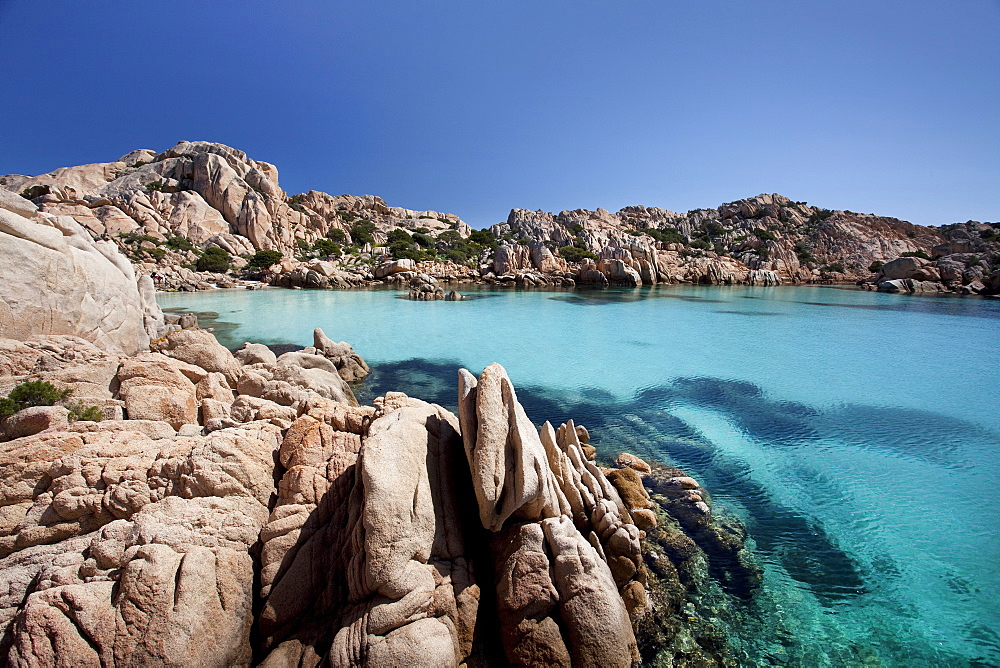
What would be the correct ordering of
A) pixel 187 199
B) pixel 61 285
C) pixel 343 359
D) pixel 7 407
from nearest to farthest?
pixel 7 407
pixel 61 285
pixel 343 359
pixel 187 199

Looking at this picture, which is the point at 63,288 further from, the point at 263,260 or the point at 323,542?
the point at 263,260

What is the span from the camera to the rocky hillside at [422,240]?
52.5 metres

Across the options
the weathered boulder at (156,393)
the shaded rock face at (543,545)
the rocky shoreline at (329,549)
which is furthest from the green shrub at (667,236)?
the weathered boulder at (156,393)

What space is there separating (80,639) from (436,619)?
9.09 ft

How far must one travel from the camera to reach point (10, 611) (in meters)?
3.44

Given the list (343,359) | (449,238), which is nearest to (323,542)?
Result: (343,359)

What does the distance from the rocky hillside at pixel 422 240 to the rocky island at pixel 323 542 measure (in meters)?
44.3

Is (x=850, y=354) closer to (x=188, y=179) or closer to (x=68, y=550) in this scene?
(x=68, y=550)

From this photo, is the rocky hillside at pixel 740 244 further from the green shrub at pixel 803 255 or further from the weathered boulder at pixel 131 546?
the weathered boulder at pixel 131 546

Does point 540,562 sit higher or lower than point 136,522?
lower

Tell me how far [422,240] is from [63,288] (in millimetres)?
77355

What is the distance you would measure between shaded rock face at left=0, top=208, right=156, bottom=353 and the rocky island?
6.58 ft

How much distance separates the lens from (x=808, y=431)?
988 centimetres

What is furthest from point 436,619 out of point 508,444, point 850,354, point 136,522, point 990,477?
point 850,354
